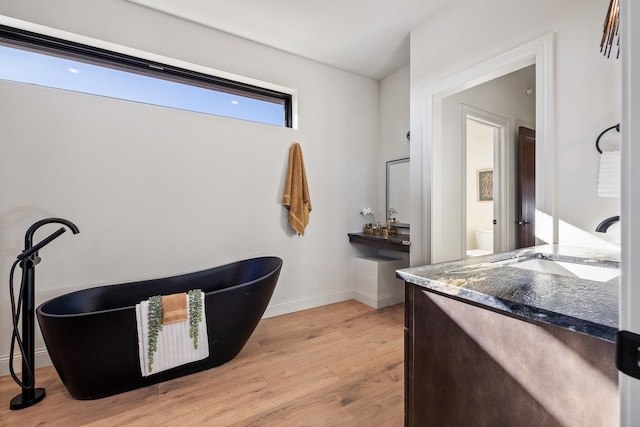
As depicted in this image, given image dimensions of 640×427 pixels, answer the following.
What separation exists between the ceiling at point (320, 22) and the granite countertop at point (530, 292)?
7.34 ft

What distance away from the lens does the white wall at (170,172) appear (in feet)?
6.79

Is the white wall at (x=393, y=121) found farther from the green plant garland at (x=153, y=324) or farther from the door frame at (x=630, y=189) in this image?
the door frame at (x=630, y=189)

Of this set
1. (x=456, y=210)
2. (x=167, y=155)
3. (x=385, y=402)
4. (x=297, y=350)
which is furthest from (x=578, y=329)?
(x=167, y=155)

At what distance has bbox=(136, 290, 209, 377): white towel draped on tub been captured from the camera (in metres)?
1.77

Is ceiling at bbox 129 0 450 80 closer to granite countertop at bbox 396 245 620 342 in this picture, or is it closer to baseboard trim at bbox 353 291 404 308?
granite countertop at bbox 396 245 620 342

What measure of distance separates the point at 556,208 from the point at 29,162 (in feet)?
11.3

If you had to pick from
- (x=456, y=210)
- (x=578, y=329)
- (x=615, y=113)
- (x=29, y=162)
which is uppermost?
(x=615, y=113)

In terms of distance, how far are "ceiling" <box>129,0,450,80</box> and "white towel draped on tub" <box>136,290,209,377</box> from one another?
2.24 metres

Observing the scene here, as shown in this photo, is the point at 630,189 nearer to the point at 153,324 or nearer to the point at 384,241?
the point at 153,324

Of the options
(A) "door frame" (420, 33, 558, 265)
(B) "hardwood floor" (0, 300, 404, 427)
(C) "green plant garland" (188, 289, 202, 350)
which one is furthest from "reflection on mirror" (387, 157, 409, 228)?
(C) "green plant garland" (188, 289, 202, 350)

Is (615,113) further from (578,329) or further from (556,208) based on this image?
(578,329)

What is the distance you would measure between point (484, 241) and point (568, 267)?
3.32 metres

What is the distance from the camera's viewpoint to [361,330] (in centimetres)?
266

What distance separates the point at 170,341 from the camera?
186 centimetres
